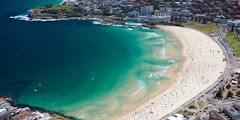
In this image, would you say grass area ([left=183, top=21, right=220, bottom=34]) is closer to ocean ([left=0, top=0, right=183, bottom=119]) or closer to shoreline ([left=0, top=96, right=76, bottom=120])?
ocean ([left=0, top=0, right=183, bottom=119])

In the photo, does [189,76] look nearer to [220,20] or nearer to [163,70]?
[163,70]

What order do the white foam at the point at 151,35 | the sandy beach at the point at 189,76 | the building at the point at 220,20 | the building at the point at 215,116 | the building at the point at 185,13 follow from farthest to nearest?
the building at the point at 185,13
the building at the point at 220,20
the white foam at the point at 151,35
the sandy beach at the point at 189,76
the building at the point at 215,116

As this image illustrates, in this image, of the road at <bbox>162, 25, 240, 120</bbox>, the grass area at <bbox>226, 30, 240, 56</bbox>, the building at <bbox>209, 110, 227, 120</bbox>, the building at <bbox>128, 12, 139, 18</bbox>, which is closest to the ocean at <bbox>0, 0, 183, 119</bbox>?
the road at <bbox>162, 25, 240, 120</bbox>

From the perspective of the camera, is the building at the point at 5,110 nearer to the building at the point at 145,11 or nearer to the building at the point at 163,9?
the building at the point at 145,11

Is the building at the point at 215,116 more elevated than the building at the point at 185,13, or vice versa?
the building at the point at 185,13

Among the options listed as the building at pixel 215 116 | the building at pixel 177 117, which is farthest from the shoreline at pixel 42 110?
the building at pixel 215 116

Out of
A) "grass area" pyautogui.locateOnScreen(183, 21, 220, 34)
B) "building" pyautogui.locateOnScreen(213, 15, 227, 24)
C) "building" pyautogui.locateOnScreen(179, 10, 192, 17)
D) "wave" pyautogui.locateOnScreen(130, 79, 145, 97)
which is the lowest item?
"wave" pyautogui.locateOnScreen(130, 79, 145, 97)

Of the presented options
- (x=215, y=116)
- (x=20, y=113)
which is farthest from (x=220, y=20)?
(x=20, y=113)
